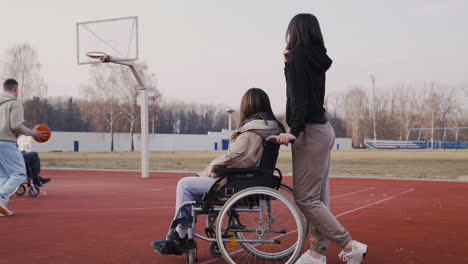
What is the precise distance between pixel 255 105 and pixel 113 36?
13.3 meters

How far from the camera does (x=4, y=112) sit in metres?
6.80

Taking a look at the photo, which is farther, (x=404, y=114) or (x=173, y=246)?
(x=404, y=114)

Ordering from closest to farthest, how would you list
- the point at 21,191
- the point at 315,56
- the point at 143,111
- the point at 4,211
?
the point at 315,56, the point at 4,211, the point at 21,191, the point at 143,111

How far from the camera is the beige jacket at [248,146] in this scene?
370 centimetres

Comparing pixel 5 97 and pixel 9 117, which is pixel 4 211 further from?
pixel 5 97

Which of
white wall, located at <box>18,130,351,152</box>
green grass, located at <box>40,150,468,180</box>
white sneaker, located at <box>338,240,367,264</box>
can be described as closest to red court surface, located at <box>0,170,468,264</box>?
white sneaker, located at <box>338,240,367,264</box>

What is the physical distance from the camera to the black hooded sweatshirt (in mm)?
3482

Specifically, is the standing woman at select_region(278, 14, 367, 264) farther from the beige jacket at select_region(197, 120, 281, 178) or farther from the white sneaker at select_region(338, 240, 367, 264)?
the beige jacket at select_region(197, 120, 281, 178)

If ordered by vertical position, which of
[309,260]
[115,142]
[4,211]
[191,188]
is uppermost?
[191,188]

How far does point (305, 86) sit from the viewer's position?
3.49 m

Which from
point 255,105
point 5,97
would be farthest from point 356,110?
point 255,105

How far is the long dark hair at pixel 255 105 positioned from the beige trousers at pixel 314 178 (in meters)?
0.35

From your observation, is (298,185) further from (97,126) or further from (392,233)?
(97,126)

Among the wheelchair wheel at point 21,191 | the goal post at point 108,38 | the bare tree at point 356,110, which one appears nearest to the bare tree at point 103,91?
the goal post at point 108,38
